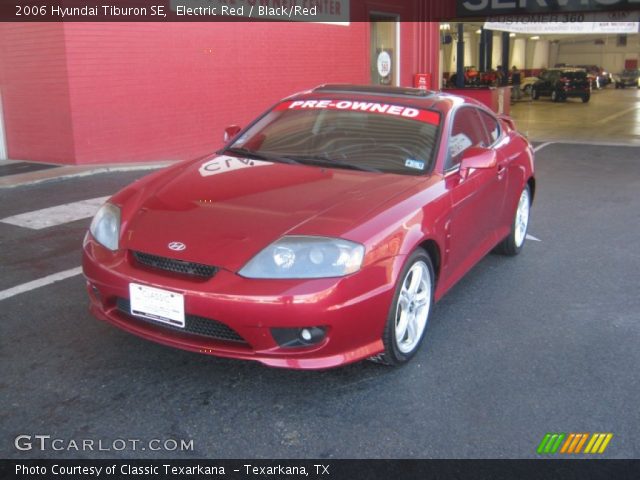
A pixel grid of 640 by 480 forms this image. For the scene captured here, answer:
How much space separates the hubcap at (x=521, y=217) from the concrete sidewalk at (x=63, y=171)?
5.67 metres

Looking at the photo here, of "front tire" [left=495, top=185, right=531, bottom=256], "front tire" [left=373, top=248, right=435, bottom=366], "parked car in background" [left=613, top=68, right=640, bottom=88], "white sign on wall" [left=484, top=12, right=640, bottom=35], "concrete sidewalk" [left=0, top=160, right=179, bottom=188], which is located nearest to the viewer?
"front tire" [left=373, top=248, right=435, bottom=366]

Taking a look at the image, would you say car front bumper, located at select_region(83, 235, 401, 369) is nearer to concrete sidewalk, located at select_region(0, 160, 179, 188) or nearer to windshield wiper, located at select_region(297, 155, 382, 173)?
windshield wiper, located at select_region(297, 155, 382, 173)

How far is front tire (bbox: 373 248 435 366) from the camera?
132 inches

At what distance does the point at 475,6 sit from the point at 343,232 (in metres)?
17.1

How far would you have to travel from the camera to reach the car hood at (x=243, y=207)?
3174 mm

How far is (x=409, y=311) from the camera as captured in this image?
3.59m

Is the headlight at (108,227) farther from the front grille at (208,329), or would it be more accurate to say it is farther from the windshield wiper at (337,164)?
the windshield wiper at (337,164)

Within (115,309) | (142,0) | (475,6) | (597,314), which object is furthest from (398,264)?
(475,6)

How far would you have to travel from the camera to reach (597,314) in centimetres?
441

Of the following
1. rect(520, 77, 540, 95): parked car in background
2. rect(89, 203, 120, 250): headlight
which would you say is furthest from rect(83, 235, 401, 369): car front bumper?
rect(520, 77, 540, 95): parked car in background

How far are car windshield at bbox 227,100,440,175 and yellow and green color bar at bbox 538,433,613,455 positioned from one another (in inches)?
66.8

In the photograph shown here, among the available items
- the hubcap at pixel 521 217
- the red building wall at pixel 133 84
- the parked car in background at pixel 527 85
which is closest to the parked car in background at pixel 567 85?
the parked car in background at pixel 527 85
